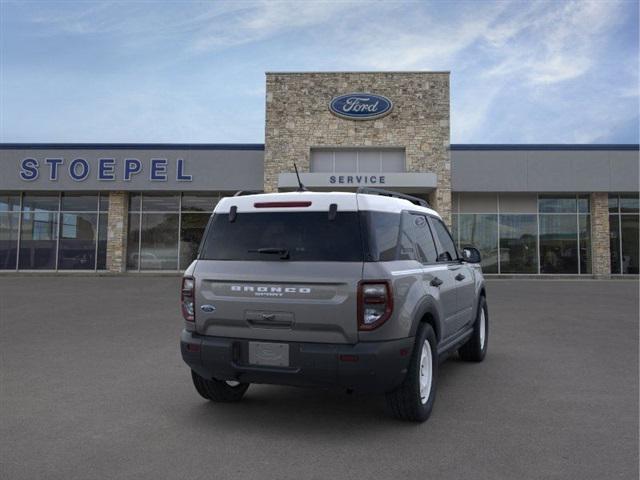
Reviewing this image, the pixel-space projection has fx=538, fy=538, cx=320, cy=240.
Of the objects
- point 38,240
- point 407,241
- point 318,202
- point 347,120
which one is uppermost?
point 347,120

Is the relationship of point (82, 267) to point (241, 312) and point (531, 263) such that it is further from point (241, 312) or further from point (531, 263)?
point (241, 312)

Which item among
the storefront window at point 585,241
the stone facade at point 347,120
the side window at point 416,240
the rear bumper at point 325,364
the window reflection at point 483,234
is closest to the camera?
the rear bumper at point 325,364

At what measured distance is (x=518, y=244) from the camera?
23.8 meters

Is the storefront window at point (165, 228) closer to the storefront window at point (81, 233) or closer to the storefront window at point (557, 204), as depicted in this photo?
the storefront window at point (81, 233)

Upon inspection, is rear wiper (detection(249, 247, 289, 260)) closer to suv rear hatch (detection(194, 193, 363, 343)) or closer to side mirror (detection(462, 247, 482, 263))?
suv rear hatch (detection(194, 193, 363, 343))

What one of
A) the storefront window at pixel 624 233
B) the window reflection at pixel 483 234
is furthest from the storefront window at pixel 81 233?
the storefront window at pixel 624 233

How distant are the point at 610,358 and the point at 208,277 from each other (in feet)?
18.5

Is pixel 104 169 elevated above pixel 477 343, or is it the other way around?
pixel 104 169

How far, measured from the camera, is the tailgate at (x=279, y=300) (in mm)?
4066

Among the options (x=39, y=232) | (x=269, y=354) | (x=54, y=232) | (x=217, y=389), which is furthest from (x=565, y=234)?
(x=39, y=232)

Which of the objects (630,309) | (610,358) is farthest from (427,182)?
(610,358)

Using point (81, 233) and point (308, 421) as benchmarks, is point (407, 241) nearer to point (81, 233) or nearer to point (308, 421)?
point (308, 421)

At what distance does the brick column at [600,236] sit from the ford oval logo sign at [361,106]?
9979mm

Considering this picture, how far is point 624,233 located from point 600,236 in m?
1.31
